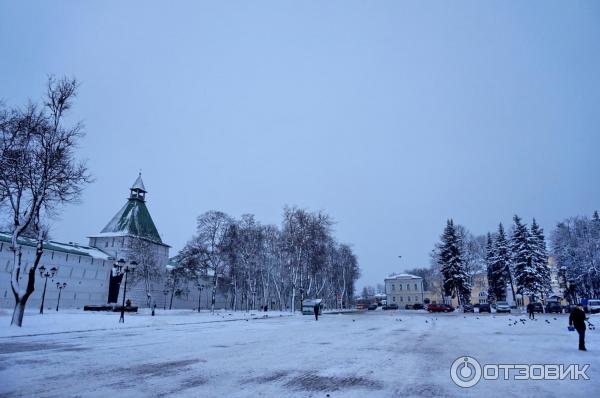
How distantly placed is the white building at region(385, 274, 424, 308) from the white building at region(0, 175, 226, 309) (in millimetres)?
51146

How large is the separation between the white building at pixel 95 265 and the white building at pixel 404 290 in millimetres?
51146

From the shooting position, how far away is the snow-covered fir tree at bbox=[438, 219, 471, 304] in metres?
58.1

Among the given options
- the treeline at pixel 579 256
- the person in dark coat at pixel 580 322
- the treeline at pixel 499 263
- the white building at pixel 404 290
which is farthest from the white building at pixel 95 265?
the treeline at pixel 579 256

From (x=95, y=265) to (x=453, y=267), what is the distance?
58466 millimetres

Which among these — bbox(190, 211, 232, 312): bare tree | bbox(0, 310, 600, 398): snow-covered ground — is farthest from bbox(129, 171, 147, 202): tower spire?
bbox(0, 310, 600, 398): snow-covered ground

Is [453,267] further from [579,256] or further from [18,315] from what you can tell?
[18,315]

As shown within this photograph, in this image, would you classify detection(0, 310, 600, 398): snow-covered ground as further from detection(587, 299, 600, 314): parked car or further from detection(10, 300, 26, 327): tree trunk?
detection(587, 299, 600, 314): parked car

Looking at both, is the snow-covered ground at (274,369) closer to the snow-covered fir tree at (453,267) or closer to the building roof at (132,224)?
the snow-covered fir tree at (453,267)

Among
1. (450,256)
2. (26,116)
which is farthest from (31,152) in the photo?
(450,256)

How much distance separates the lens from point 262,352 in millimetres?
11984

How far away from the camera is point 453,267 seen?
191ft

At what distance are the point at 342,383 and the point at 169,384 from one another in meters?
3.40

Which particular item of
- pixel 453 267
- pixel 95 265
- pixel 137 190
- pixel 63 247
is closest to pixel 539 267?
pixel 453 267

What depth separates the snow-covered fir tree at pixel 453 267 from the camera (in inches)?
2288
